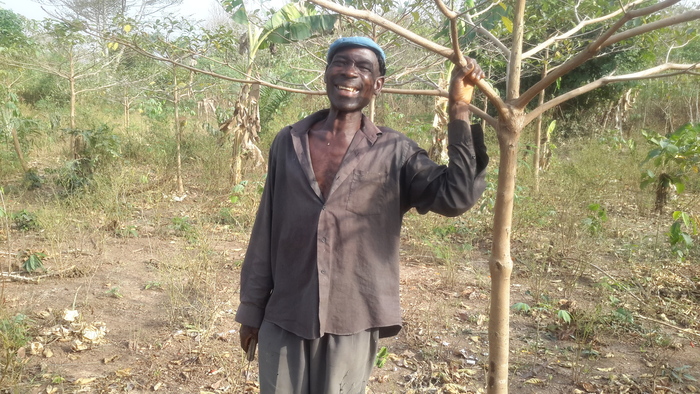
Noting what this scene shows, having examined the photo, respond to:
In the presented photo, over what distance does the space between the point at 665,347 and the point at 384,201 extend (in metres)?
2.59

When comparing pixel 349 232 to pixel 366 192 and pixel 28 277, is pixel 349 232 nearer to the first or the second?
pixel 366 192

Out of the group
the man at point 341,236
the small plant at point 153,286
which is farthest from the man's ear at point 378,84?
the small plant at point 153,286

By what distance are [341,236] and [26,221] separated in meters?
4.82

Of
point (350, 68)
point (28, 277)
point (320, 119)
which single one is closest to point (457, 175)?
point (350, 68)

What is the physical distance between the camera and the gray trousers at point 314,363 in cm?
160

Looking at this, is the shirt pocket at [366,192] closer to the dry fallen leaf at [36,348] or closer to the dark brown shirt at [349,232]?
the dark brown shirt at [349,232]

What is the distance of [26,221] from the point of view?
17.2 feet

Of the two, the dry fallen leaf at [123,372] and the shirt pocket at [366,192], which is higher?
the shirt pocket at [366,192]

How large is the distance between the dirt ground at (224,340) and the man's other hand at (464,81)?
1905 mm

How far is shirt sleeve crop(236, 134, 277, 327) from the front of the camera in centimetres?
175

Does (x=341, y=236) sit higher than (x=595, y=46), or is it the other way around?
(x=595, y=46)

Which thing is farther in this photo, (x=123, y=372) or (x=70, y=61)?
(x=70, y=61)

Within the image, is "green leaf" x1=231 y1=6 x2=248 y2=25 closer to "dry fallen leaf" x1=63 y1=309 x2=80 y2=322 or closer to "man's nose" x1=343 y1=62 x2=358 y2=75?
"dry fallen leaf" x1=63 y1=309 x2=80 y2=322

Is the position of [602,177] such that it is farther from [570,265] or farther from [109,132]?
[109,132]
